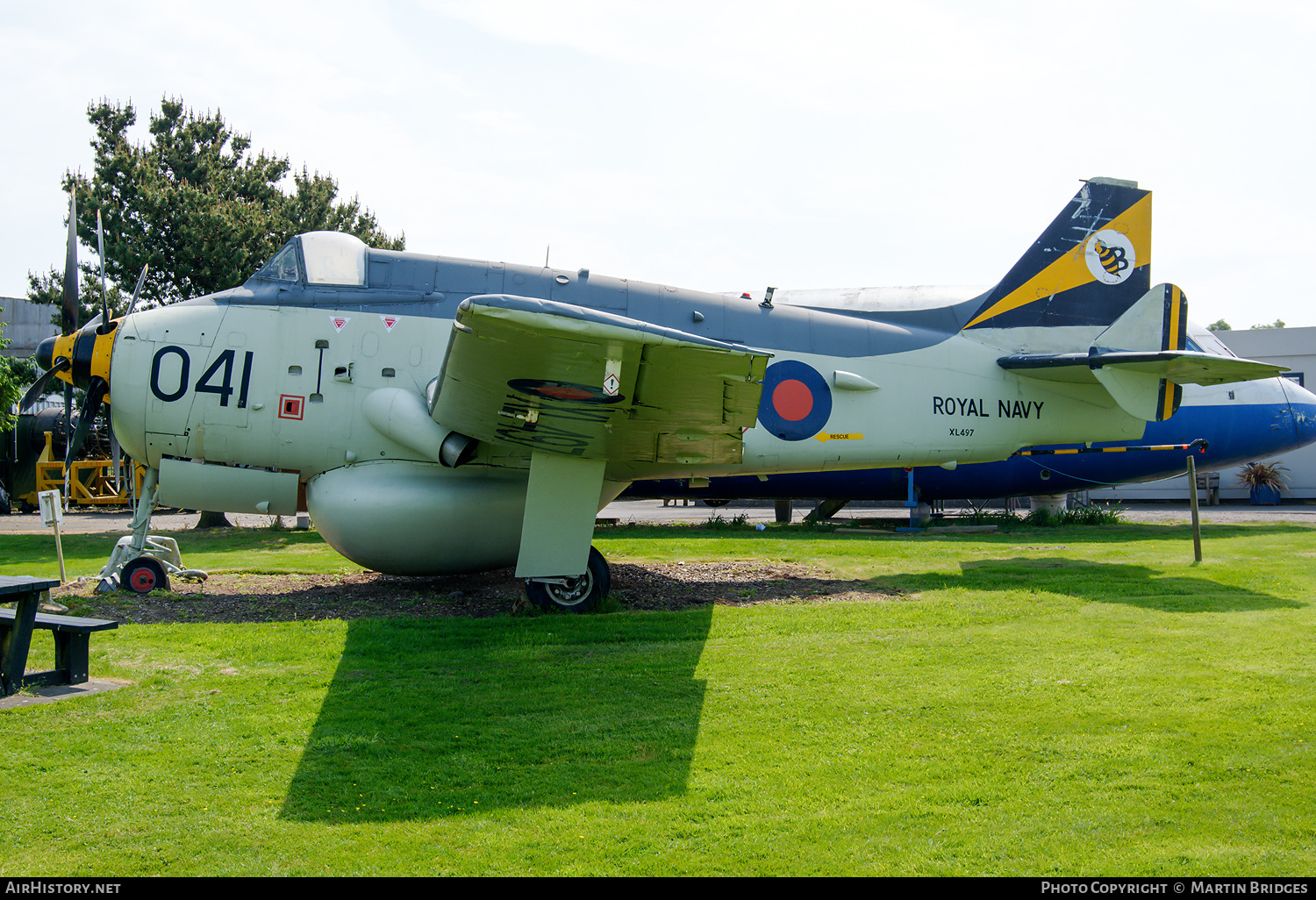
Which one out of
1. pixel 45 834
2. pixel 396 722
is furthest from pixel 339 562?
pixel 45 834

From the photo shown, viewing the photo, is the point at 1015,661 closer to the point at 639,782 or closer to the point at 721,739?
the point at 721,739

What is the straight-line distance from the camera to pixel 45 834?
394cm

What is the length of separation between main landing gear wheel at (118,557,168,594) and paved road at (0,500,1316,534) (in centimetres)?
545

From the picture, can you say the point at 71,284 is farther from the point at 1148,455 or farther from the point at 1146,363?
the point at 1148,455

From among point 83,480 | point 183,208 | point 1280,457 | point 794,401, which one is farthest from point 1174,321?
point 83,480

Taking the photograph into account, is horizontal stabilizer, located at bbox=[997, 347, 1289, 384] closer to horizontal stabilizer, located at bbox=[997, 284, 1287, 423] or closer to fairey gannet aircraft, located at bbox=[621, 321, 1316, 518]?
horizontal stabilizer, located at bbox=[997, 284, 1287, 423]

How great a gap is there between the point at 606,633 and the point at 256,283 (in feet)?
19.2

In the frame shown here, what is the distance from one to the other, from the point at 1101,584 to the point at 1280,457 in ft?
97.1

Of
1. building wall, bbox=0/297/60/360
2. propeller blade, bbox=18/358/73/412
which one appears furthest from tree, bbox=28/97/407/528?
building wall, bbox=0/297/60/360

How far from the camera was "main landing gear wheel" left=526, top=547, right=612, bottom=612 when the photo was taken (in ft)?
29.9

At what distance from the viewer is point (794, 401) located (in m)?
10.5

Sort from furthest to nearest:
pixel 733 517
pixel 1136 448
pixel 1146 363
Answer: pixel 733 517 → pixel 1136 448 → pixel 1146 363

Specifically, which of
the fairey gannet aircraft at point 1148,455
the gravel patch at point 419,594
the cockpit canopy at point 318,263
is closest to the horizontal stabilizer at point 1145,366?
the gravel patch at point 419,594

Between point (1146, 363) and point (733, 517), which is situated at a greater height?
point (1146, 363)
